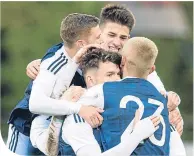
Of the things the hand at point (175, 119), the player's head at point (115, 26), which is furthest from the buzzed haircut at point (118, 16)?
the hand at point (175, 119)

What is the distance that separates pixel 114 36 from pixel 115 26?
0.12 meters

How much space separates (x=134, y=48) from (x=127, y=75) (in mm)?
142

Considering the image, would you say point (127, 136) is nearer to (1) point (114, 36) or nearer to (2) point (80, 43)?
(2) point (80, 43)

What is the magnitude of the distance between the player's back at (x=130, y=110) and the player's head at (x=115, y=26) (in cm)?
60

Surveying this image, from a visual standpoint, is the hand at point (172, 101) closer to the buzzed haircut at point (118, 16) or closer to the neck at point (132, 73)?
the neck at point (132, 73)

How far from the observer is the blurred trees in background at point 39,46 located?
15.7 m

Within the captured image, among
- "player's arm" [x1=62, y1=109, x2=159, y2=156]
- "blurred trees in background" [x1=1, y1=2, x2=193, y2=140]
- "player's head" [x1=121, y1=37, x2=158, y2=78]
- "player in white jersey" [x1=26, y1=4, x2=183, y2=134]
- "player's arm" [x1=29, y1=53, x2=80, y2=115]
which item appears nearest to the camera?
"player's arm" [x1=62, y1=109, x2=159, y2=156]

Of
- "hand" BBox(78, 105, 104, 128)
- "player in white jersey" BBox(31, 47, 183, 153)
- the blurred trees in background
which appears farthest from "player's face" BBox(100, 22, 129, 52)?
the blurred trees in background

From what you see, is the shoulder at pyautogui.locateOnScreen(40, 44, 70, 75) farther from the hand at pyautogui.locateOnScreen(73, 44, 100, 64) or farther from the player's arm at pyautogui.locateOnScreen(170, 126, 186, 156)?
the player's arm at pyautogui.locateOnScreen(170, 126, 186, 156)

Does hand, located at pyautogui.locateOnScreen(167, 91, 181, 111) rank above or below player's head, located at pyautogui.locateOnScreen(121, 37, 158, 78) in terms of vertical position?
below

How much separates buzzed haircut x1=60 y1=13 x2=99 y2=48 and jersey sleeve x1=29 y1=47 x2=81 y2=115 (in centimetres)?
8

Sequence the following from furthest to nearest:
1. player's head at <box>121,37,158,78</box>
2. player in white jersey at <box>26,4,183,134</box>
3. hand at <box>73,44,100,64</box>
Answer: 1. player in white jersey at <box>26,4,183,134</box>
2. hand at <box>73,44,100,64</box>
3. player's head at <box>121,37,158,78</box>

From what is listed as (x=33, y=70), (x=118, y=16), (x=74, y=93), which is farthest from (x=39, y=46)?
(x=74, y=93)

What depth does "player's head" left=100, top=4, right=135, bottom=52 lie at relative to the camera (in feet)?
15.6
